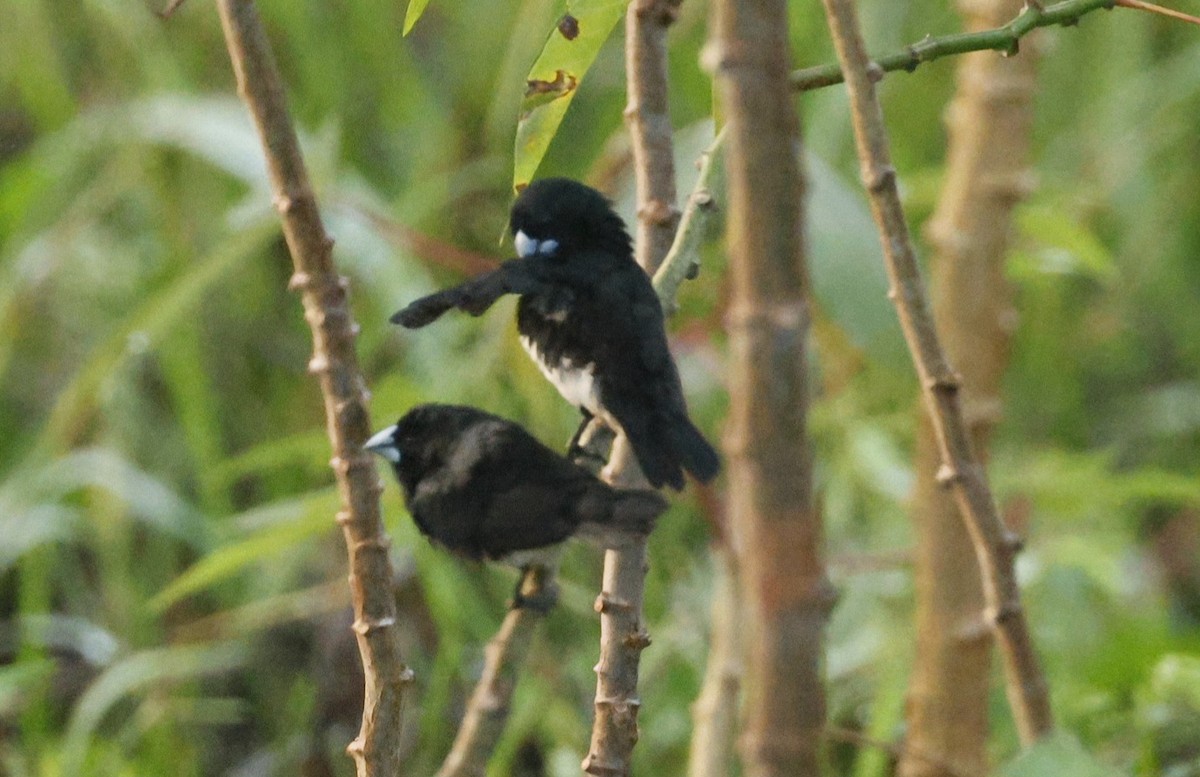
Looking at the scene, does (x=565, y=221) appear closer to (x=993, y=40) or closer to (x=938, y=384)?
(x=938, y=384)

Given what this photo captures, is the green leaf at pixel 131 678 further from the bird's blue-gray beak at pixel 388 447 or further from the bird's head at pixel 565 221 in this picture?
the bird's head at pixel 565 221

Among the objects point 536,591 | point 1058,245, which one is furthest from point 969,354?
point 536,591

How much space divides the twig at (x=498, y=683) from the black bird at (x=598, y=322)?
0.55 ft

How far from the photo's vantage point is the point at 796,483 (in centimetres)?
65

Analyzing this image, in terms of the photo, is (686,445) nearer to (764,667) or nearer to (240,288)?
(764,667)

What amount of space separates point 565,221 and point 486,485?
0.81 feet

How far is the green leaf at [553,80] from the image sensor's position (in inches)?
47.0

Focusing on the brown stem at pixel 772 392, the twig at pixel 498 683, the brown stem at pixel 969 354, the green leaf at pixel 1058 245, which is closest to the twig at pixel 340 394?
the twig at pixel 498 683

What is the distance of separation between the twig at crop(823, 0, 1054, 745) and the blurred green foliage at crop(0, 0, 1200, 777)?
0.47 m

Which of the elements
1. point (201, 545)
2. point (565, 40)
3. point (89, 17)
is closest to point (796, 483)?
point (565, 40)

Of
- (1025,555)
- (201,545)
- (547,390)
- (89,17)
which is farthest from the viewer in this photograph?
(89,17)

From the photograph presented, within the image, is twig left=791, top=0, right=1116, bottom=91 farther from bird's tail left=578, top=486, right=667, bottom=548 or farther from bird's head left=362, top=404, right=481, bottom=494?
bird's head left=362, top=404, right=481, bottom=494

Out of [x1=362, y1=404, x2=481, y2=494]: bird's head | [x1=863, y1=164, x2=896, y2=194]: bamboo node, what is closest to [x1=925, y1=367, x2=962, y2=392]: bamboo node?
[x1=863, y1=164, x2=896, y2=194]: bamboo node

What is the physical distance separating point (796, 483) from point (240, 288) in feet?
10.3
